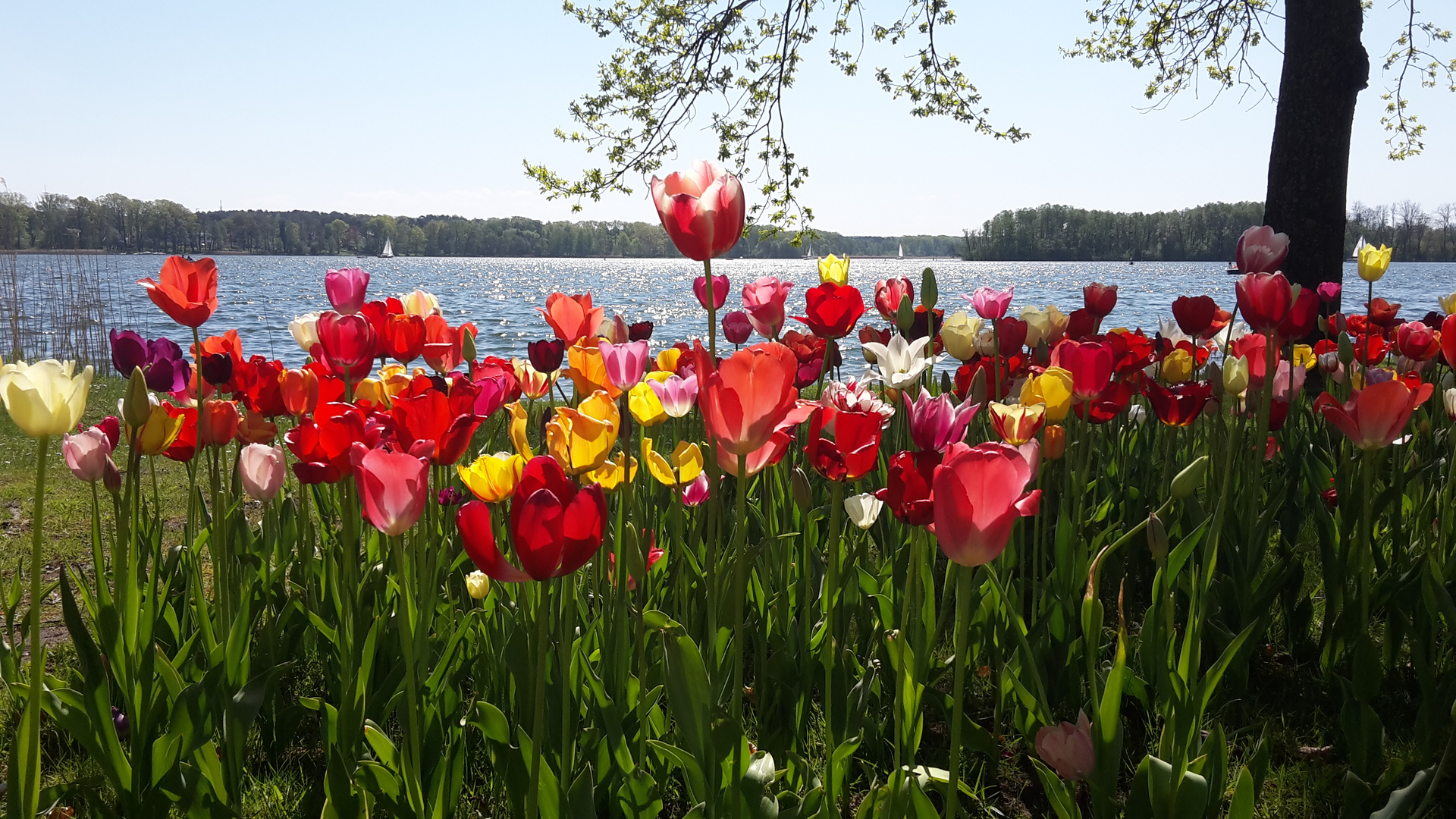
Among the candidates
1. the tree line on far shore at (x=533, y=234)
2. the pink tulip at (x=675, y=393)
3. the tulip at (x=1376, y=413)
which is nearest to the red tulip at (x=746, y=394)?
the pink tulip at (x=675, y=393)

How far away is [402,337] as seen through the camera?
7.70 feet

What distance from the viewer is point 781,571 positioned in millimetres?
2270

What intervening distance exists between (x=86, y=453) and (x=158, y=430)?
135 millimetres

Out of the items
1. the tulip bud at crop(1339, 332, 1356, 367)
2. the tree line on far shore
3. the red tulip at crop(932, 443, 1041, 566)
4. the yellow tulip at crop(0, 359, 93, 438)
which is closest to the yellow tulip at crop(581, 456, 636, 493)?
the red tulip at crop(932, 443, 1041, 566)

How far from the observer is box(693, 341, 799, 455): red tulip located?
1199 millimetres

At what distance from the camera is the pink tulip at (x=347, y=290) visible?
247 cm

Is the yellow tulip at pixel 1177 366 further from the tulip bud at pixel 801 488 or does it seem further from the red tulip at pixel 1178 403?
the tulip bud at pixel 801 488

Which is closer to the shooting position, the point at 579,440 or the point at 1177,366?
the point at 579,440

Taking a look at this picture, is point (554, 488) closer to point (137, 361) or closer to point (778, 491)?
point (137, 361)

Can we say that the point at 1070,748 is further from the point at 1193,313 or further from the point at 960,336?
the point at 1193,313

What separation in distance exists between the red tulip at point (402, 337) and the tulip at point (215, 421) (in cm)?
42

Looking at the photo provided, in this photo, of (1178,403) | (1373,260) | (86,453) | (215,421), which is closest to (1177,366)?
(1178,403)

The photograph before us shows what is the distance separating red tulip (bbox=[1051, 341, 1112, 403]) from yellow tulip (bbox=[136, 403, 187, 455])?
6.48 ft

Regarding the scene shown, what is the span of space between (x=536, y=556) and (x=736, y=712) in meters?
0.54
